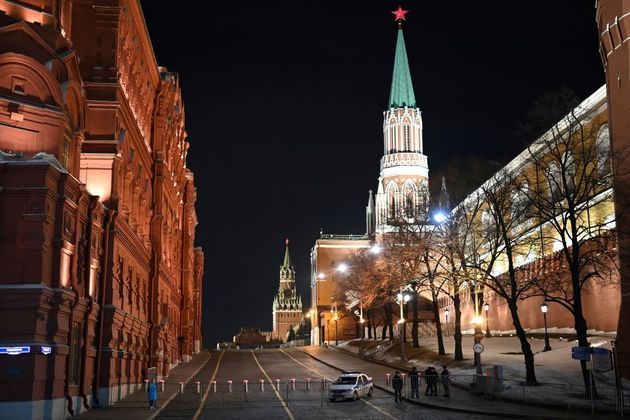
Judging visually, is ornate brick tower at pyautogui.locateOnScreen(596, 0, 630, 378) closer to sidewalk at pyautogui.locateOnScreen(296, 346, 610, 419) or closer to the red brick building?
sidewalk at pyautogui.locateOnScreen(296, 346, 610, 419)

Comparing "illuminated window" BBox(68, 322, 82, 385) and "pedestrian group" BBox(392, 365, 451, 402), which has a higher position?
"illuminated window" BBox(68, 322, 82, 385)

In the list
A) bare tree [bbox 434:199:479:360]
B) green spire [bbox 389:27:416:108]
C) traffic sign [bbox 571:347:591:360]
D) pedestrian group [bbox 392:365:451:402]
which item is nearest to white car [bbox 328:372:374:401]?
pedestrian group [bbox 392:365:451:402]

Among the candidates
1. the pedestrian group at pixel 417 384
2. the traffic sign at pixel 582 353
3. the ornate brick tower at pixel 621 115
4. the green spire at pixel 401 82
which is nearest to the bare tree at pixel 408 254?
the pedestrian group at pixel 417 384

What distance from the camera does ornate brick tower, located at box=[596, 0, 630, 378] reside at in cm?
3981

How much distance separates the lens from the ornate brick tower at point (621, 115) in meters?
39.8

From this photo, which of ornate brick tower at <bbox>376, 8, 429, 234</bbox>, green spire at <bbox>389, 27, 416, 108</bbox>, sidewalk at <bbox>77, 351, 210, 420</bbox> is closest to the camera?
sidewalk at <bbox>77, 351, 210, 420</bbox>

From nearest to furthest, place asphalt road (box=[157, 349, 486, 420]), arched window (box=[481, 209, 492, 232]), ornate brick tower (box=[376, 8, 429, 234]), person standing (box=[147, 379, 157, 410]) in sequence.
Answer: asphalt road (box=[157, 349, 486, 420]), person standing (box=[147, 379, 157, 410]), arched window (box=[481, 209, 492, 232]), ornate brick tower (box=[376, 8, 429, 234])

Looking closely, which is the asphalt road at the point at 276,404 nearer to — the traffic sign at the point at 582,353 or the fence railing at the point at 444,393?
the fence railing at the point at 444,393

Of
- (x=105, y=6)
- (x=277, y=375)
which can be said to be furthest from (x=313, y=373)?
(x=105, y=6)

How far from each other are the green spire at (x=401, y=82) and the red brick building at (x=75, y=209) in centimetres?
9643

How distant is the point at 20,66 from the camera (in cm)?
3111

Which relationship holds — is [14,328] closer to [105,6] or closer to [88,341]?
[88,341]

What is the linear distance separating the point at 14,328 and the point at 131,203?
17922 millimetres

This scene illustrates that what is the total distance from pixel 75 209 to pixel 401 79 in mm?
120125
